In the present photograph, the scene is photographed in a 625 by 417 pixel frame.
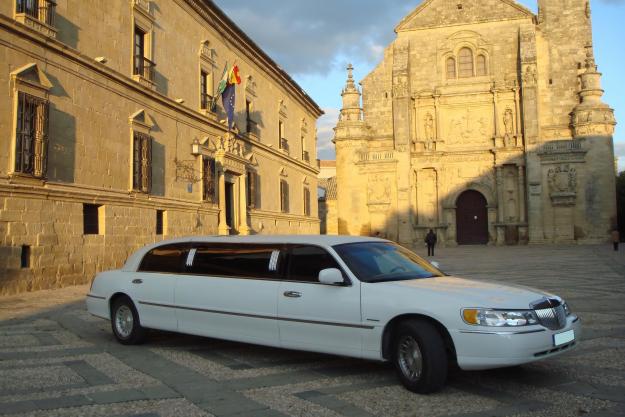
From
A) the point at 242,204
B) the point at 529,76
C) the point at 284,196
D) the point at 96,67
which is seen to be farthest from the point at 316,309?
the point at 529,76

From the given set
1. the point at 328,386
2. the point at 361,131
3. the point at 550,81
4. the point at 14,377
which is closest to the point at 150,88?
the point at 14,377

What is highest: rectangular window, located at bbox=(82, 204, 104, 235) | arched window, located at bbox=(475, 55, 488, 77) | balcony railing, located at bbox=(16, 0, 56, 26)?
arched window, located at bbox=(475, 55, 488, 77)

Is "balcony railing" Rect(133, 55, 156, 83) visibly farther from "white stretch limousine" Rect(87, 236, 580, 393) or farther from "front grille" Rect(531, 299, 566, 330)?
"front grille" Rect(531, 299, 566, 330)

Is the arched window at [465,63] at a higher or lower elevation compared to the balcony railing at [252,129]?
higher

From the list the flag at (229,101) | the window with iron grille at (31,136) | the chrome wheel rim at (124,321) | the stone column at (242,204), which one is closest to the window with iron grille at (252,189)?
the stone column at (242,204)

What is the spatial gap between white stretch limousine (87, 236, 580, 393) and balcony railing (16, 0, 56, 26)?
8.35m

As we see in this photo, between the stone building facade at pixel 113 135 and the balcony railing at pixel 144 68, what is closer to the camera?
Answer: the stone building facade at pixel 113 135

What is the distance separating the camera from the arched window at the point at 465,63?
121 ft

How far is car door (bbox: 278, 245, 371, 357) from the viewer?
5.36m

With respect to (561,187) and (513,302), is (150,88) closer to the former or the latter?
(513,302)

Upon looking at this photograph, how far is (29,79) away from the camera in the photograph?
41.9 feet

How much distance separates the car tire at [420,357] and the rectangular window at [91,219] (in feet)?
38.9

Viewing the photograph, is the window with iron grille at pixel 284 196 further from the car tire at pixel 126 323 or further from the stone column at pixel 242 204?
the car tire at pixel 126 323

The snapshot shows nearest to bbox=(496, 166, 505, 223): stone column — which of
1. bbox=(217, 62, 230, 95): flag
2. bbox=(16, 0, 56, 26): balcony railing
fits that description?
bbox=(217, 62, 230, 95): flag
